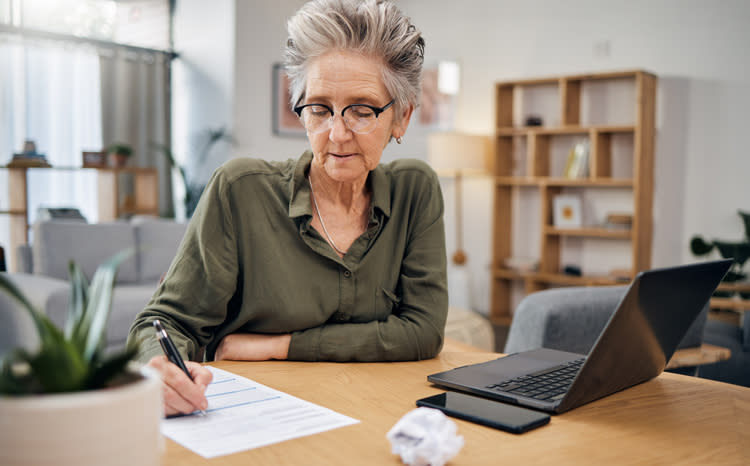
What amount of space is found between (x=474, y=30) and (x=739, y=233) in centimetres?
271

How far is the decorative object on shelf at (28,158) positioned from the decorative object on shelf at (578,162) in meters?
4.00

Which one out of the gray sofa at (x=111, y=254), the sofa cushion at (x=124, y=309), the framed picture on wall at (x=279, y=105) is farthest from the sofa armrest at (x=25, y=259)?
the framed picture on wall at (x=279, y=105)

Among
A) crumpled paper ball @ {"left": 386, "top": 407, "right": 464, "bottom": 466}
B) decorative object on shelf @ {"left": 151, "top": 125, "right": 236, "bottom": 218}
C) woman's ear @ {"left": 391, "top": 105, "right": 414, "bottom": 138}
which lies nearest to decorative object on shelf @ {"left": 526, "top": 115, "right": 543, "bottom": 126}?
decorative object on shelf @ {"left": 151, "top": 125, "right": 236, "bottom": 218}

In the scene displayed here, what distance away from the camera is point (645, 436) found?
756mm

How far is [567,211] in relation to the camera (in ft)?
16.4

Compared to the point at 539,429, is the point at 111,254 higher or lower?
lower

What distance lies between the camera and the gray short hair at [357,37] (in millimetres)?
1229

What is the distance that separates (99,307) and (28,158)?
5229 mm

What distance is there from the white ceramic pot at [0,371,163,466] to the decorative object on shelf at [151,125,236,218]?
5494 mm

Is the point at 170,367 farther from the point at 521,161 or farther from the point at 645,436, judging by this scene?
the point at 521,161

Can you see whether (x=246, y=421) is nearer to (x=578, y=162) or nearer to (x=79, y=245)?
(x=79, y=245)

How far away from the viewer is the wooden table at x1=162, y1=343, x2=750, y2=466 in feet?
2.19

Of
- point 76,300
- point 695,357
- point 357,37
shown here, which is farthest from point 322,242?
point 695,357

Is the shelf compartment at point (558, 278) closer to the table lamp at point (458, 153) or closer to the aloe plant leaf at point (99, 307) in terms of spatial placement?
the table lamp at point (458, 153)
